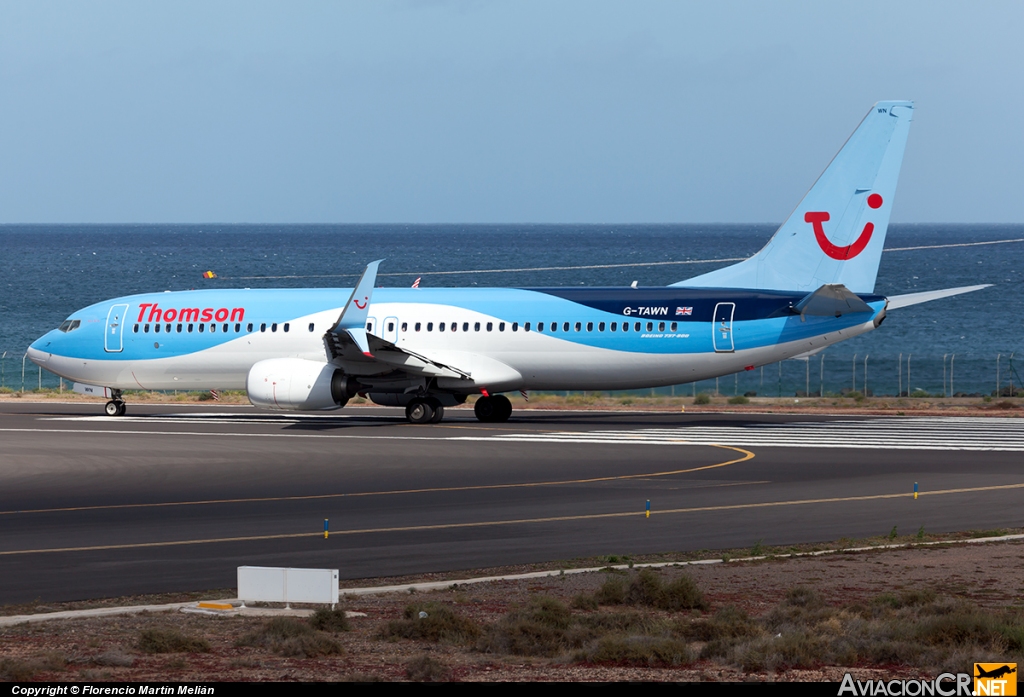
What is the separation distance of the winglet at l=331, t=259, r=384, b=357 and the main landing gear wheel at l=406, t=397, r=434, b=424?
2445mm

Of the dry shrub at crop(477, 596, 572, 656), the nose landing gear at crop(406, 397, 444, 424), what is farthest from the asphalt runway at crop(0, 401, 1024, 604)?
the dry shrub at crop(477, 596, 572, 656)

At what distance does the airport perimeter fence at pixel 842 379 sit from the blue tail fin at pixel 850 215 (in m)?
19.3

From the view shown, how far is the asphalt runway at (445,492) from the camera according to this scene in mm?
17812

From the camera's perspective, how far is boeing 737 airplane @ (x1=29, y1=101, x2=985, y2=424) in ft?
122

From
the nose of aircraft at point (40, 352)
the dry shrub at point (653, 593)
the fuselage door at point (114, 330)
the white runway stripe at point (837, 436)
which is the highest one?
the fuselage door at point (114, 330)

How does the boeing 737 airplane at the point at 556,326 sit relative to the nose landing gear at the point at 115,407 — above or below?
above

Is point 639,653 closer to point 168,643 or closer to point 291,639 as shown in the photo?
point 291,639

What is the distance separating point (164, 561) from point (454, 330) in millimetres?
23268

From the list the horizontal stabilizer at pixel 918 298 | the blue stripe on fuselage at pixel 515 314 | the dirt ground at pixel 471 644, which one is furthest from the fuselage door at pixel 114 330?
the dirt ground at pixel 471 644

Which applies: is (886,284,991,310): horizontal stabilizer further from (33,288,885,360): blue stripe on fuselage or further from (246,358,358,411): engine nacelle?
(246,358,358,411): engine nacelle

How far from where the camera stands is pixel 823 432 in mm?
37031

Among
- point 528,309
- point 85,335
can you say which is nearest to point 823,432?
point 528,309

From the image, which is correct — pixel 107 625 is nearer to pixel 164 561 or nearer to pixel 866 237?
pixel 164 561

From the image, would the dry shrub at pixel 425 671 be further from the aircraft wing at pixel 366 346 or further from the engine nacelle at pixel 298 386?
the engine nacelle at pixel 298 386
